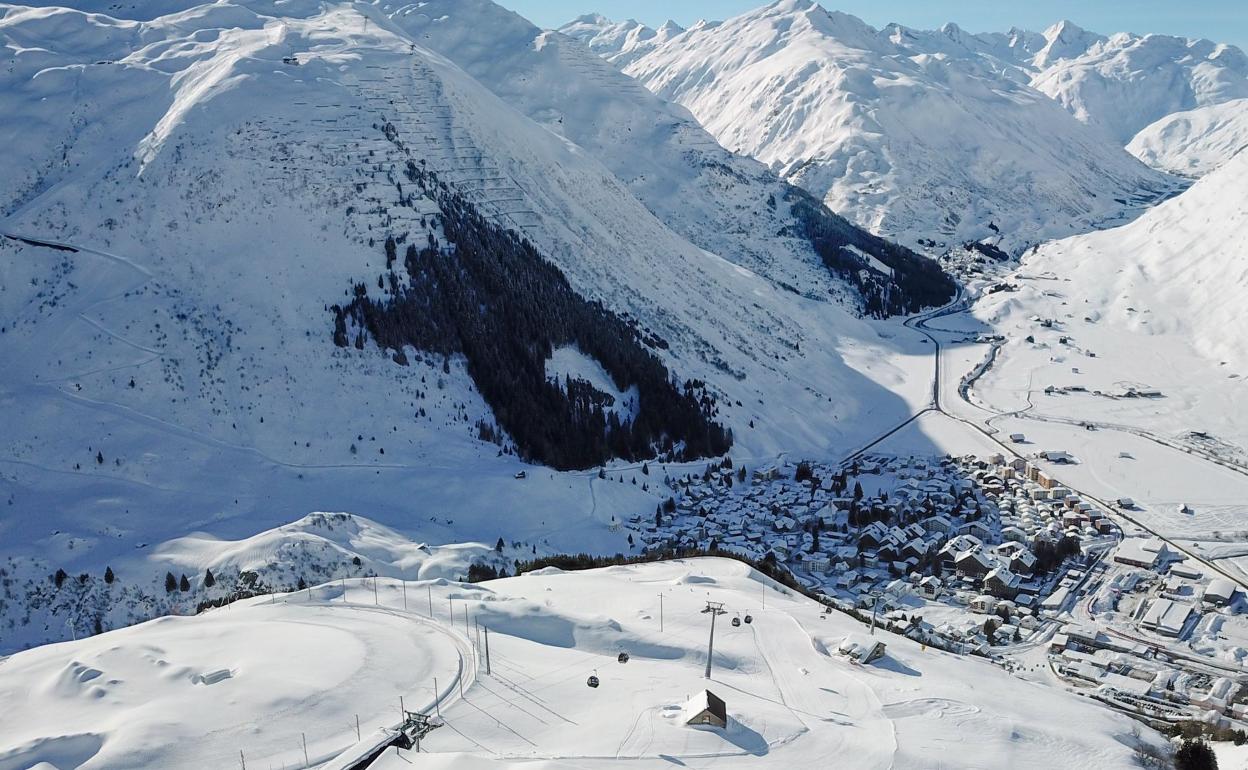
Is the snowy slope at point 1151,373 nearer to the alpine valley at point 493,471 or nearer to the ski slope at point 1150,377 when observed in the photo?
the ski slope at point 1150,377

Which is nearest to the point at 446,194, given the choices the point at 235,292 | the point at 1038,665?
the point at 235,292

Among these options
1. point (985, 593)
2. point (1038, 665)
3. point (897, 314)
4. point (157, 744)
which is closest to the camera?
point (157, 744)

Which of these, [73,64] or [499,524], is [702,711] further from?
[73,64]

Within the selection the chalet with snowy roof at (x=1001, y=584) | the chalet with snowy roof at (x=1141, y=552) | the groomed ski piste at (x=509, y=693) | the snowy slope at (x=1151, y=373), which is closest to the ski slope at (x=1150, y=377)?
the snowy slope at (x=1151, y=373)

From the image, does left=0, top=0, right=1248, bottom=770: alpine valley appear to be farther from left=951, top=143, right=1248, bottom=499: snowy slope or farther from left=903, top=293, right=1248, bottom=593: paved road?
left=951, top=143, right=1248, bottom=499: snowy slope

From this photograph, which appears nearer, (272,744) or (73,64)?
(272,744)

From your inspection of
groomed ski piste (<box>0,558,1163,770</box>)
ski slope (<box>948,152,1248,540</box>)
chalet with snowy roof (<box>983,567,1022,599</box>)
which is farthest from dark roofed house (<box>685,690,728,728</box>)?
ski slope (<box>948,152,1248,540</box>)
